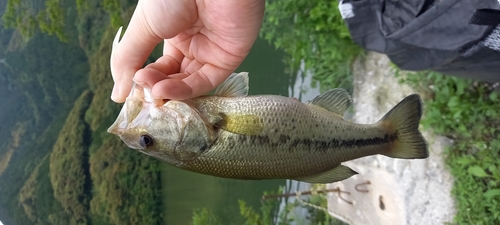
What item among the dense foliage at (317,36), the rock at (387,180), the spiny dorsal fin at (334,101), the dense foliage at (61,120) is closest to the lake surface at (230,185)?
the dense foliage at (61,120)

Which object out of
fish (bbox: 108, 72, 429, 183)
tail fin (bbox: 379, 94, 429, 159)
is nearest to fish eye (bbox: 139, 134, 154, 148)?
fish (bbox: 108, 72, 429, 183)

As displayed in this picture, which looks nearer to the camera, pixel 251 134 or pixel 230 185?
pixel 251 134

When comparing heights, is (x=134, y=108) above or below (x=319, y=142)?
above

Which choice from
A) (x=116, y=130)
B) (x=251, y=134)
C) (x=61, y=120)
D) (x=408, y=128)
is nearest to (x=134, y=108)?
(x=116, y=130)

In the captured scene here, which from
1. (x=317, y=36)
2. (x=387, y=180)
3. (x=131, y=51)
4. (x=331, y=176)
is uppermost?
(x=131, y=51)

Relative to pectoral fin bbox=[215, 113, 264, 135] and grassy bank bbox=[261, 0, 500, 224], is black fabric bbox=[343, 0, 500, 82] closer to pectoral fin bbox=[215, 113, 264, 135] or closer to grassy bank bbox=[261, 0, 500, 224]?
grassy bank bbox=[261, 0, 500, 224]

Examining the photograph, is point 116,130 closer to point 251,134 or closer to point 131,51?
point 131,51

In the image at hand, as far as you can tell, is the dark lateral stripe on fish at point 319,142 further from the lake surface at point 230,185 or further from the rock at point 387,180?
the lake surface at point 230,185

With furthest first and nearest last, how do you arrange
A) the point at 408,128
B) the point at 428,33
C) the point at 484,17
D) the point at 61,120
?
the point at 61,120, the point at 428,33, the point at 484,17, the point at 408,128
